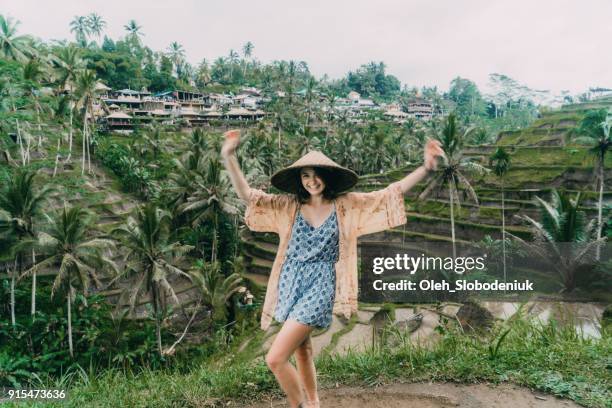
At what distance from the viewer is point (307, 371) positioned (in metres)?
2.89

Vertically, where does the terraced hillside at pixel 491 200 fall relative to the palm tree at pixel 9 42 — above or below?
below

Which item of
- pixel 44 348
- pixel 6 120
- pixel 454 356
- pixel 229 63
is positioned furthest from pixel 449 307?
pixel 229 63

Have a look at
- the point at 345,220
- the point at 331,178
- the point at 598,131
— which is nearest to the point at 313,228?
the point at 345,220

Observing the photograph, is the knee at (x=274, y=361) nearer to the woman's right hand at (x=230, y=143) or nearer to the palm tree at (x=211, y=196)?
the woman's right hand at (x=230, y=143)

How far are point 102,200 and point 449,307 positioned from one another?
901 inches

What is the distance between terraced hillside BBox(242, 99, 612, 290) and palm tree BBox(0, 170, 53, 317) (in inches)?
453

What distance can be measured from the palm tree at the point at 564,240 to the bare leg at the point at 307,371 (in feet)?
47.9

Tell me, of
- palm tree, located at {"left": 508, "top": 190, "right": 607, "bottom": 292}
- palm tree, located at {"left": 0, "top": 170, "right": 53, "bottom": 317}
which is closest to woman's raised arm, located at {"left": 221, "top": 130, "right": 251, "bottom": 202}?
palm tree, located at {"left": 508, "top": 190, "right": 607, "bottom": 292}

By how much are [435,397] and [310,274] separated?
131 centimetres

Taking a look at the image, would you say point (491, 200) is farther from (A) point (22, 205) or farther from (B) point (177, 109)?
(B) point (177, 109)

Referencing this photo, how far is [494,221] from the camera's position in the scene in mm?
27734

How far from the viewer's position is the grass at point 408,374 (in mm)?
3141

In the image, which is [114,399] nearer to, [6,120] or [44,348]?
[44,348]

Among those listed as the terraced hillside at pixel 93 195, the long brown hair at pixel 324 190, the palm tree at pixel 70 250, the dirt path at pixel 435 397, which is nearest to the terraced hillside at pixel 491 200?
the terraced hillside at pixel 93 195
